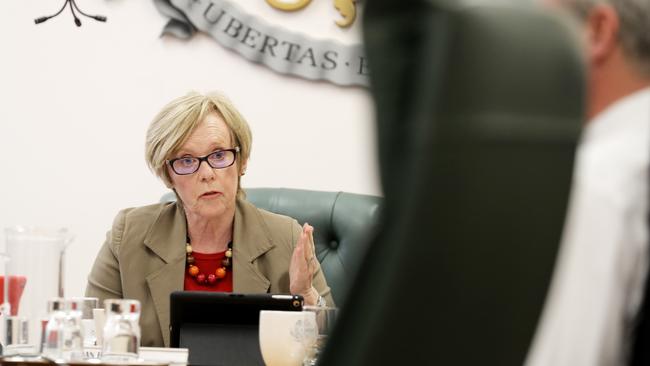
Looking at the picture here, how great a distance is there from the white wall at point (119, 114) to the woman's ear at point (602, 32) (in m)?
2.89

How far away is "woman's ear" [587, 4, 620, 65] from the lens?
1.37ft

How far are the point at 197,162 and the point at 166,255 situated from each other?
30cm

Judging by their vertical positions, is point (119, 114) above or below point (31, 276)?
above

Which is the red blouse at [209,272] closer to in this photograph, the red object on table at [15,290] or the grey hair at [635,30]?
the red object on table at [15,290]

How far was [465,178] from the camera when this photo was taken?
0.37 m

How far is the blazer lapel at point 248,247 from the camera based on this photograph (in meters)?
2.63

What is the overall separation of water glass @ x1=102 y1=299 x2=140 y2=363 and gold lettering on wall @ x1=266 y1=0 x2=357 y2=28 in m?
2.04

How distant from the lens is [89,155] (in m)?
3.36

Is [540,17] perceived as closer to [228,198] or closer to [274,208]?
[228,198]

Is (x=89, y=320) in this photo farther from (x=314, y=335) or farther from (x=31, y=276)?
(x=314, y=335)

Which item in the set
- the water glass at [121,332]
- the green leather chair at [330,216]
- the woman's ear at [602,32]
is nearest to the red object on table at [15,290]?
the water glass at [121,332]

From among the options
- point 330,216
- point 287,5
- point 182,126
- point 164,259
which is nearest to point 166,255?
point 164,259

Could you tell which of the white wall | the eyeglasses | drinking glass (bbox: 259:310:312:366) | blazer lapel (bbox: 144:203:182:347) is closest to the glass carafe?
drinking glass (bbox: 259:310:312:366)

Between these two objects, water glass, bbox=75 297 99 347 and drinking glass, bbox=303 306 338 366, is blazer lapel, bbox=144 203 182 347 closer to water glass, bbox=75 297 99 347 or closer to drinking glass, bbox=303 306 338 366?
water glass, bbox=75 297 99 347
